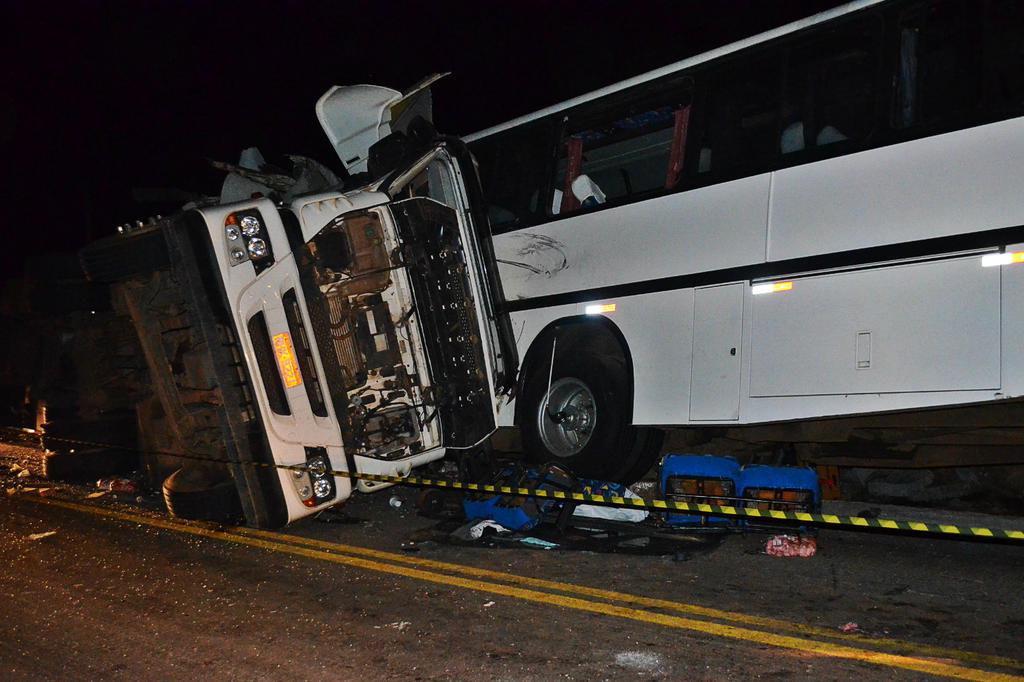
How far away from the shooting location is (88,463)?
9500 millimetres

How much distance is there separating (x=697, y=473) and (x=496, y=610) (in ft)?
7.02

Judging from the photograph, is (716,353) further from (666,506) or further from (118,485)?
Answer: (118,485)

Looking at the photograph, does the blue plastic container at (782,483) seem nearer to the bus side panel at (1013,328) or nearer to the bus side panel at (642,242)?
the bus side panel at (1013,328)

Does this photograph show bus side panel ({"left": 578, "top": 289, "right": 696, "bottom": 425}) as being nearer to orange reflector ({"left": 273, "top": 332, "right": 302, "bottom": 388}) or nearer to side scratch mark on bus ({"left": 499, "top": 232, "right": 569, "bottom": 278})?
side scratch mark on bus ({"left": 499, "top": 232, "right": 569, "bottom": 278})

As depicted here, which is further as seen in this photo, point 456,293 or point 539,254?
point 539,254

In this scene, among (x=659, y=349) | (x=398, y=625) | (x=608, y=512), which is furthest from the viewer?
(x=659, y=349)

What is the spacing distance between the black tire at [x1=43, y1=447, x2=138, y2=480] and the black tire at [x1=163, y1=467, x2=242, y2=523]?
3136 millimetres

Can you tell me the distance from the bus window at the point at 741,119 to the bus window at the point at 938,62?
89cm

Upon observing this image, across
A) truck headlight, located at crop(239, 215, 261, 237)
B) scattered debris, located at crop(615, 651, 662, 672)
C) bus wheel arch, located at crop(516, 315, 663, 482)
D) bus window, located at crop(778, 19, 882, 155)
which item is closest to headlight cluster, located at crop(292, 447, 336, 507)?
truck headlight, located at crop(239, 215, 261, 237)

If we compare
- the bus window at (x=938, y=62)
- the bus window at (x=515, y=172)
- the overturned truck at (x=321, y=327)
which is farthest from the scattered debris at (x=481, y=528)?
the bus window at (x=938, y=62)

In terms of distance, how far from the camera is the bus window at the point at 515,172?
7.96 metres

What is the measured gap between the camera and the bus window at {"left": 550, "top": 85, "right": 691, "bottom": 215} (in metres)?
7.08

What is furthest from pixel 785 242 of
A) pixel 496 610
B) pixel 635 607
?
pixel 496 610

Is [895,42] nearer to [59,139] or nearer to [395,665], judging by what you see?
[395,665]
